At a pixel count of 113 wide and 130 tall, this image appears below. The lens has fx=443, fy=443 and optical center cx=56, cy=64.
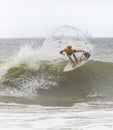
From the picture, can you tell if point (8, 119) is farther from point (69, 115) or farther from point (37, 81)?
point (37, 81)

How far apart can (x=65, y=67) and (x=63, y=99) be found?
3.08 m

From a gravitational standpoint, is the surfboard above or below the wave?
above

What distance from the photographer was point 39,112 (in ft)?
39.5

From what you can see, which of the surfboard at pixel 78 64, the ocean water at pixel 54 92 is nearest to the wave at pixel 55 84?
the ocean water at pixel 54 92

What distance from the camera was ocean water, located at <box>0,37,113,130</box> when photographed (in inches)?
412

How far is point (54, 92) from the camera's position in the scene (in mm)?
16250

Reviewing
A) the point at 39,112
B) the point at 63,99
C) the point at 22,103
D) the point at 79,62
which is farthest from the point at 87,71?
the point at 39,112

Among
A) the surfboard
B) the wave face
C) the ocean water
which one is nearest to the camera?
the ocean water

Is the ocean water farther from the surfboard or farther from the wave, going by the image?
the surfboard

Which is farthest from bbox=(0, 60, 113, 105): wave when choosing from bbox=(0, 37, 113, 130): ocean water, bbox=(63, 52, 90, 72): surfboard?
bbox=(63, 52, 90, 72): surfboard

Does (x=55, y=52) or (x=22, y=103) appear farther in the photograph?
(x=55, y=52)

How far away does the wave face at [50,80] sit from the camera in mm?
15428

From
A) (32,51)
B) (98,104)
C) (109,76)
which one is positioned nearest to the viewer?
(98,104)

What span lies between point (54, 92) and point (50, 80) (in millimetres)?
1234
